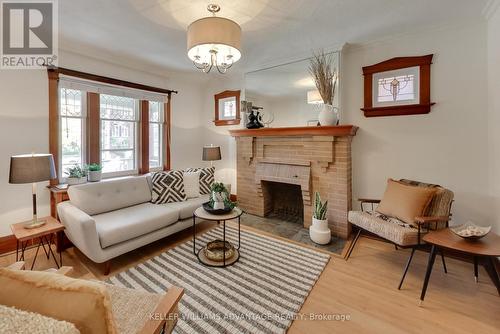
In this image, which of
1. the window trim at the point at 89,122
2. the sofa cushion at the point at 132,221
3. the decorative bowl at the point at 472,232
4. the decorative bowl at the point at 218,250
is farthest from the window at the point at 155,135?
the decorative bowl at the point at 472,232

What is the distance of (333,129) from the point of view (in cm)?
293

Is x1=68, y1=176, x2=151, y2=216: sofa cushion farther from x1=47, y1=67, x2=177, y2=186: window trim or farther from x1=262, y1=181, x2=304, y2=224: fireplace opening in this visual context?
x1=262, y1=181, x2=304, y2=224: fireplace opening

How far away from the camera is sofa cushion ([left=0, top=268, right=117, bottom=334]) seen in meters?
0.66

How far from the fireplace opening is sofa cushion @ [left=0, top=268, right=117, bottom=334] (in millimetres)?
3131

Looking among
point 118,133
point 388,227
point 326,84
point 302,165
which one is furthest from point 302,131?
point 118,133

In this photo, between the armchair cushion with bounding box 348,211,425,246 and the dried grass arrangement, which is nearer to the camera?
the armchair cushion with bounding box 348,211,425,246

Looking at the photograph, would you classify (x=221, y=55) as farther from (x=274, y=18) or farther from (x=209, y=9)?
(x=274, y=18)

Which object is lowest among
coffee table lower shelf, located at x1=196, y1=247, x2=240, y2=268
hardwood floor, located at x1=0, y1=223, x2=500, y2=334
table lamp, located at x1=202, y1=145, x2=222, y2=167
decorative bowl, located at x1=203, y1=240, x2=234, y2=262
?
hardwood floor, located at x1=0, y1=223, x2=500, y2=334

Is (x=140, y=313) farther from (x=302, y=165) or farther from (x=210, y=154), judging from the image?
(x=210, y=154)

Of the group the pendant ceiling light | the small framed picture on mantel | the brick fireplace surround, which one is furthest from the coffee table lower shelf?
the small framed picture on mantel

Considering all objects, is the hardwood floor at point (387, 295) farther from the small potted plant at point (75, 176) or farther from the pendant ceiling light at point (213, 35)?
the pendant ceiling light at point (213, 35)

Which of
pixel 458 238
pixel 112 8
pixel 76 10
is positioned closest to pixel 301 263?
pixel 458 238

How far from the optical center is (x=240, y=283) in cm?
205

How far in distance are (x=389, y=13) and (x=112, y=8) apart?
8.68 feet
